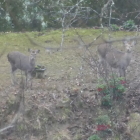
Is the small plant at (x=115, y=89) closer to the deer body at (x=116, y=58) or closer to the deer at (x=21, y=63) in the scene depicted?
the deer body at (x=116, y=58)

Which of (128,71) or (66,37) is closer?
(128,71)

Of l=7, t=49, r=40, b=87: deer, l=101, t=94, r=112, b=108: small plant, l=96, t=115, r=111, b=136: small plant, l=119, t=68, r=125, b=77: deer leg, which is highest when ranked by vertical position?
l=7, t=49, r=40, b=87: deer

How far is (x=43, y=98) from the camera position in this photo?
11.6 m

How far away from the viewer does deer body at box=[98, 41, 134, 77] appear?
40.5 ft

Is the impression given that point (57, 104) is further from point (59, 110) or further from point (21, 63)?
point (21, 63)

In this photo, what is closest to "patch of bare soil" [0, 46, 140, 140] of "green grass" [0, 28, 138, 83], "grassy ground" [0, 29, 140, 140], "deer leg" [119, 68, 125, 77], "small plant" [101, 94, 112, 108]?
"grassy ground" [0, 29, 140, 140]

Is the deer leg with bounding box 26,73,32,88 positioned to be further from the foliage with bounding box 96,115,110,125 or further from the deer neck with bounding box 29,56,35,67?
the foliage with bounding box 96,115,110,125

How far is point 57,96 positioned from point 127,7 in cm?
553

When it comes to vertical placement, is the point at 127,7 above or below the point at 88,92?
above

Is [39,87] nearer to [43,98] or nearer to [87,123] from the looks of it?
[43,98]

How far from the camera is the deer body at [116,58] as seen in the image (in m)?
12.3

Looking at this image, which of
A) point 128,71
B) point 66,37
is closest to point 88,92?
point 128,71

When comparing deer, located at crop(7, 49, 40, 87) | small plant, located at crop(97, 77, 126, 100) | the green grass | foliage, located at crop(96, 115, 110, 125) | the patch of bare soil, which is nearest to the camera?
foliage, located at crop(96, 115, 110, 125)

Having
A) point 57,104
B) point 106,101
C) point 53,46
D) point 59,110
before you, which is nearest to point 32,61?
point 53,46
